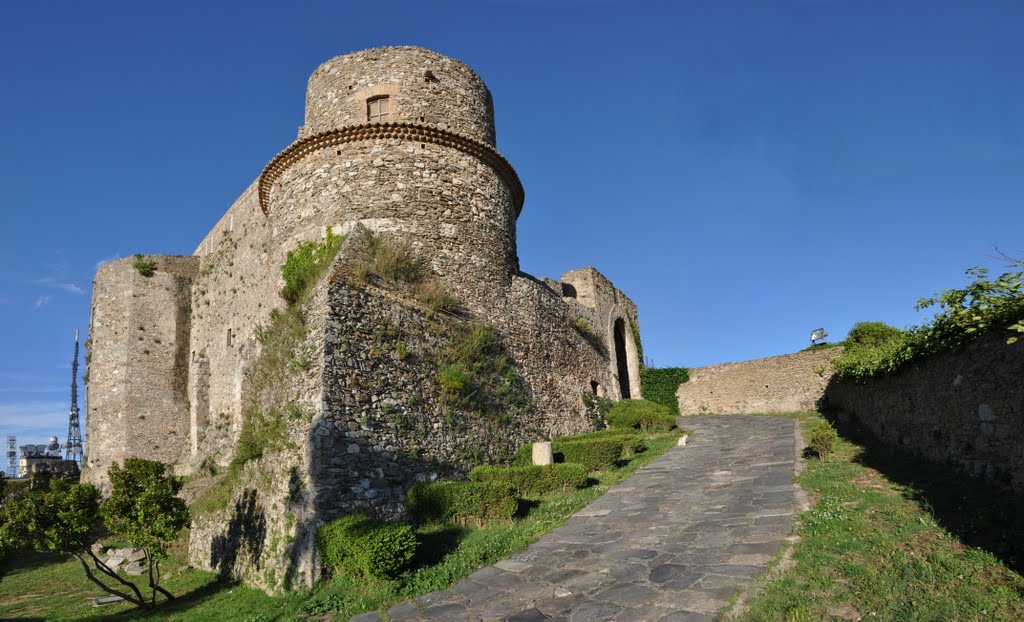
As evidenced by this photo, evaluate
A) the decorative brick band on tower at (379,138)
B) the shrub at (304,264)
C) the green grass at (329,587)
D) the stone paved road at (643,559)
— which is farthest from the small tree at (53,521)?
the decorative brick band on tower at (379,138)

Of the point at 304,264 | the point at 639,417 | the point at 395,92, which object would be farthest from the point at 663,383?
the point at 304,264

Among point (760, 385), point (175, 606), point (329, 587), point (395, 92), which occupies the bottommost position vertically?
point (175, 606)

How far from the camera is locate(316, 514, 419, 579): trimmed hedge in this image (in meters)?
7.73

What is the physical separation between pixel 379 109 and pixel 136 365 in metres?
15.2

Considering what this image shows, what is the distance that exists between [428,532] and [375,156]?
359 inches

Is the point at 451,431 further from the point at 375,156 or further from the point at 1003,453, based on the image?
the point at 1003,453

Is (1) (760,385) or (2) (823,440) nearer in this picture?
(2) (823,440)

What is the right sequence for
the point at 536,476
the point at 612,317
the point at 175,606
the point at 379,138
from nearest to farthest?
the point at 175,606, the point at 536,476, the point at 379,138, the point at 612,317

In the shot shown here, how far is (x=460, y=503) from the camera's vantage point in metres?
10.1

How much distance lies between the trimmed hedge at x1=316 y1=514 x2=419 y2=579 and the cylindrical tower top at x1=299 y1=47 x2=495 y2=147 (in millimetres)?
10840

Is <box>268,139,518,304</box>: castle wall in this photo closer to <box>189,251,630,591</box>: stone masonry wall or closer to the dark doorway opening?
<box>189,251,630,591</box>: stone masonry wall

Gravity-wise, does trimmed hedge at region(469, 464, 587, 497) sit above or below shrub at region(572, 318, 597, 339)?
below

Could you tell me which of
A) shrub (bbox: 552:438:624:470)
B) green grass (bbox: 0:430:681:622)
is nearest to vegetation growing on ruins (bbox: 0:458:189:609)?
green grass (bbox: 0:430:681:622)

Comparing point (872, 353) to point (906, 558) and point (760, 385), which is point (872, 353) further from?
point (760, 385)
